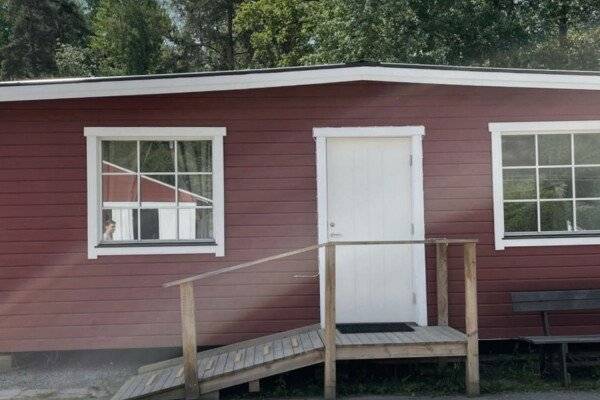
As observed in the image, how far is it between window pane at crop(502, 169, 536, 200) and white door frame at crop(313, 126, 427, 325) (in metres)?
0.96

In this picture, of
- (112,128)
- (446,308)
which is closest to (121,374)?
(112,128)

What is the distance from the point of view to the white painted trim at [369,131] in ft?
25.0

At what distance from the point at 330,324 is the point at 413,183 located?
6.77 feet

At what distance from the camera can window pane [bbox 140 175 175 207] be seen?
7.69 m

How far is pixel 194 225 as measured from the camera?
7.72m

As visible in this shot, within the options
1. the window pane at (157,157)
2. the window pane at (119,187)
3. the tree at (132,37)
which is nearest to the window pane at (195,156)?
the window pane at (157,157)

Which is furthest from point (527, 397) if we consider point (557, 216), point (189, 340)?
point (189, 340)

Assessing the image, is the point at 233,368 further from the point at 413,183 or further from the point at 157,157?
the point at 413,183

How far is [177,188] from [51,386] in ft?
7.62

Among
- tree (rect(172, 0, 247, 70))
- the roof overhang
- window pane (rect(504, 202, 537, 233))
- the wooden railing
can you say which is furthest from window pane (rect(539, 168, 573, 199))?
tree (rect(172, 0, 247, 70))

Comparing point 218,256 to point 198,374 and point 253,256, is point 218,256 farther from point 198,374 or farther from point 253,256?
point 198,374

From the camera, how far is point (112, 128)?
761cm

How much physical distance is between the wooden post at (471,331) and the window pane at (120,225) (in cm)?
347

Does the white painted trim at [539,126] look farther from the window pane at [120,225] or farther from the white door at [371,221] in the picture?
the window pane at [120,225]
